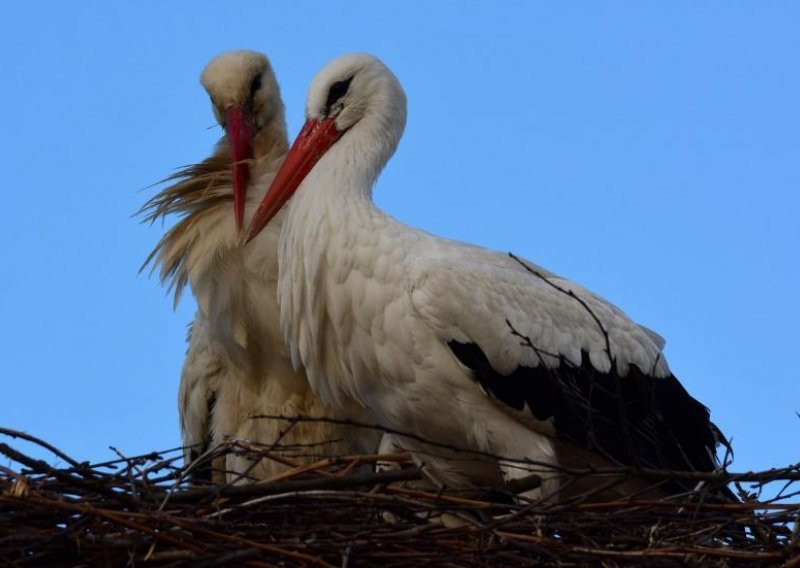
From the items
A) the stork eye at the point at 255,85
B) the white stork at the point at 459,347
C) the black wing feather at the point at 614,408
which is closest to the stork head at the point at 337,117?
the white stork at the point at 459,347

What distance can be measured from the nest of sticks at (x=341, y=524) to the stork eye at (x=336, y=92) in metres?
1.47

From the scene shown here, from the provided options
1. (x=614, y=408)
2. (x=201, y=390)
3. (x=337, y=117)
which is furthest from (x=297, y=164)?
(x=614, y=408)

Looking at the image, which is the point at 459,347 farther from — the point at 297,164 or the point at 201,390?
the point at 201,390

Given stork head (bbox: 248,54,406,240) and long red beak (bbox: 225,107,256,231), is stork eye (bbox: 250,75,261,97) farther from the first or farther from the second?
stork head (bbox: 248,54,406,240)

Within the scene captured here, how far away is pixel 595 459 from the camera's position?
20.8ft

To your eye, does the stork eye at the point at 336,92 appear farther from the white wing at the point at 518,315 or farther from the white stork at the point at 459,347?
the white wing at the point at 518,315

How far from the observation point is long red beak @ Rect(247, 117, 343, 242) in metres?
6.77

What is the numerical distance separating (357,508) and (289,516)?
7.6 inches

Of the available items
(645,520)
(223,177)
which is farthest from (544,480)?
(223,177)

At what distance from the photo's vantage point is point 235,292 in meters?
6.94

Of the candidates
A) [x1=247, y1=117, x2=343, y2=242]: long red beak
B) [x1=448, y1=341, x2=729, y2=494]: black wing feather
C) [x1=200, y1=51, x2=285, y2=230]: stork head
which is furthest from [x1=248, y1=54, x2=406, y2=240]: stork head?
[x1=448, y1=341, x2=729, y2=494]: black wing feather

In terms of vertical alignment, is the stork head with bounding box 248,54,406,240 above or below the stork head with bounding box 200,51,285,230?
below

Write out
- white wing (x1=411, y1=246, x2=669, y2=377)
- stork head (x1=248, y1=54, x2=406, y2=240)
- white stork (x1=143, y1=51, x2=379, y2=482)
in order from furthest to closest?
white stork (x1=143, y1=51, x2=379, y2=482) → stork head (x1=248, y1=54, x2=406, y2=240) → white wing (x1=411, y1=246, x2=669, y2=377)

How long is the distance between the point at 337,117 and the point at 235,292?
0.70 metres
